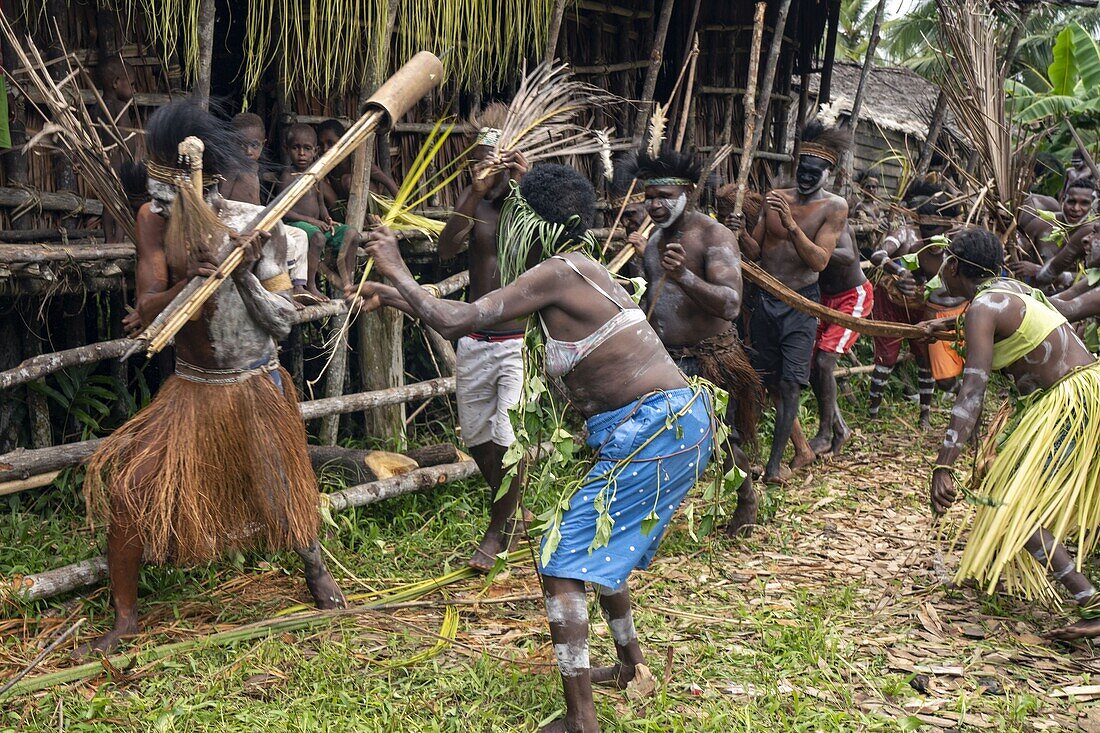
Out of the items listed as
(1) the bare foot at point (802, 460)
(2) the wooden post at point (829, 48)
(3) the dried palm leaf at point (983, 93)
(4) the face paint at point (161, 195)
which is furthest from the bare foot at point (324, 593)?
(2) the wooden post at point (829, 48)

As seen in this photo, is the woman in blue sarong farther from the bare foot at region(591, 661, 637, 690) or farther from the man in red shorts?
the man in red shorts

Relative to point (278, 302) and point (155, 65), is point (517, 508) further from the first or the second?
point (155, 65)

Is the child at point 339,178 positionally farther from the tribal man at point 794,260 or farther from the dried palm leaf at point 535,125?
the tribal man at point 794,260

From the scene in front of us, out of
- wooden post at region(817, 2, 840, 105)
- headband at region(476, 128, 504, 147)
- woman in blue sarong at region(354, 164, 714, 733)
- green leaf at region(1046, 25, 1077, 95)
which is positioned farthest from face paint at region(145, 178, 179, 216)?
green leaf at region(1046, 25, 1077, 95)

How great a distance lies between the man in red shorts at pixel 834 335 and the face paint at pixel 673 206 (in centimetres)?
233

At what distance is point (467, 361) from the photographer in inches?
203

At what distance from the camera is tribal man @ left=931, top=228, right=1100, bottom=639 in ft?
14.1

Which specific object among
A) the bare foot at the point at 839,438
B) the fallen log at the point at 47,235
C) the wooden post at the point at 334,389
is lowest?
the bare foot at the point at 839,438

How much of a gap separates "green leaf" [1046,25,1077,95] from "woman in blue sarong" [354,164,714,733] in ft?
34.0

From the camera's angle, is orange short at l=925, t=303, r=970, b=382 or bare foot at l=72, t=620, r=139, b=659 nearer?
bare foot at l=72, t=620, r=139, b=659

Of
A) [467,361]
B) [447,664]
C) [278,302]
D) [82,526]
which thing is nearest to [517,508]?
[467,361]

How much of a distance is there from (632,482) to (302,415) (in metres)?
2.37

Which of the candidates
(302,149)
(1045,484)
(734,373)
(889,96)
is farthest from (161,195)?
(889,96)

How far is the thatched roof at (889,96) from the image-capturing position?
1466 cm
